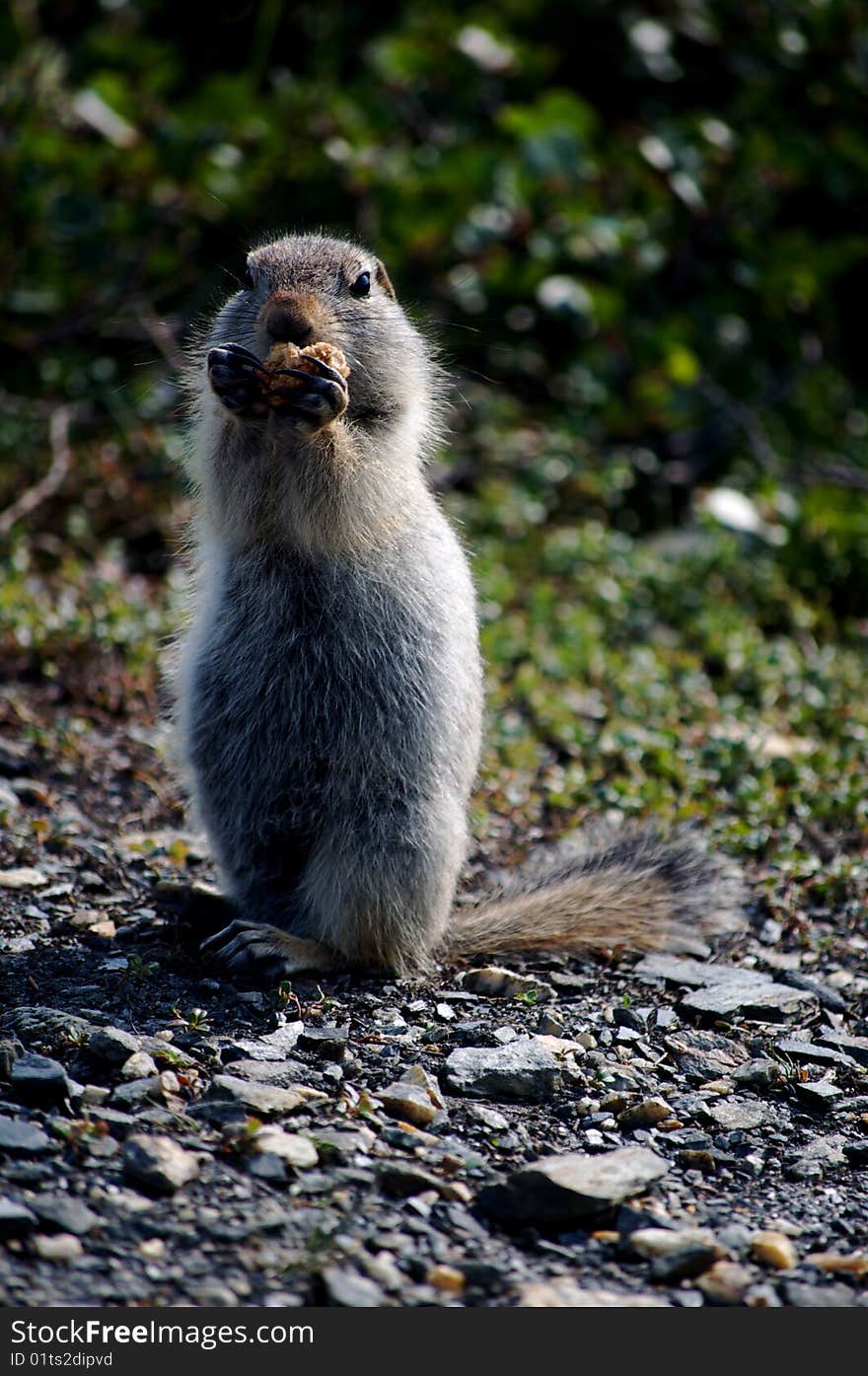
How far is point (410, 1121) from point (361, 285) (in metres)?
2.24

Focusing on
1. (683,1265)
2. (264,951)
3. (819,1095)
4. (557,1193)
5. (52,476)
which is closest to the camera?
(683,1265)

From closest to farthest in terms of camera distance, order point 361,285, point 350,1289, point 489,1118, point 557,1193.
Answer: point 350,1289 → point 557,1193 → point 489,1118 → point 361,285

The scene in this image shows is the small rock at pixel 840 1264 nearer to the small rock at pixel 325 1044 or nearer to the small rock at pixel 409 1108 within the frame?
the small rock at pixel 409 1108

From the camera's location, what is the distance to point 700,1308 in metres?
2.42

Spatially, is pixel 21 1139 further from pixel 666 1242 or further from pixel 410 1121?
pixel 666 1242

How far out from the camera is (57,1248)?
2.33m

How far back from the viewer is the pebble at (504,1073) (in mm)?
3191

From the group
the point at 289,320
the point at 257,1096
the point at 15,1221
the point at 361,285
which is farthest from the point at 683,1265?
the point at 361,285

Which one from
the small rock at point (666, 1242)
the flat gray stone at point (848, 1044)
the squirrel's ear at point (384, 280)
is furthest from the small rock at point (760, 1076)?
the squirrel's ear at point (384, 280)

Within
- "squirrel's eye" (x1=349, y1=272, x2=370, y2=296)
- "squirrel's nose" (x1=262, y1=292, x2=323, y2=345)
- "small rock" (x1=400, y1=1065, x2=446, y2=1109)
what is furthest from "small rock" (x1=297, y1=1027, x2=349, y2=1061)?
"squirrel's eye" (x1=349, y1=272, x2=370, y2=296)

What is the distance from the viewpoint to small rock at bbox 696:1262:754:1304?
248 cm

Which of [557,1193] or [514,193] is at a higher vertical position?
[514,193]

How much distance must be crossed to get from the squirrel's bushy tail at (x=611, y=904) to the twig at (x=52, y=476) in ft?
9.83

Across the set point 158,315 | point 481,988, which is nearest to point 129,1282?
point 481,988
